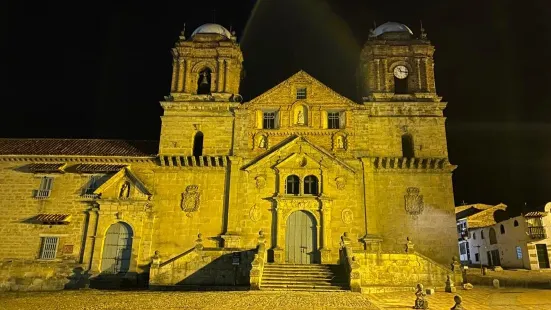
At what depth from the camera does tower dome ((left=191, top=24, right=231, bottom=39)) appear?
32438 mm

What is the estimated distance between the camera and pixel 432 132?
2814 centimetres

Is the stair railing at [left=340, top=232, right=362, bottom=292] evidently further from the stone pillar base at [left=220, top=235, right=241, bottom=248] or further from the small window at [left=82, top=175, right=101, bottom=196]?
the small window at [left=82, top=175, right=101, bottom=196]

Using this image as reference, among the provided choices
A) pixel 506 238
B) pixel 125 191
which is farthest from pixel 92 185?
pixel 506 238

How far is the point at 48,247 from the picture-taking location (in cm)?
2647

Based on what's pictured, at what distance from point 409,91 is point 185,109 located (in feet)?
53.7

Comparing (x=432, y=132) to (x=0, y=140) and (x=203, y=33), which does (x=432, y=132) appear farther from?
(x=0, y=140)

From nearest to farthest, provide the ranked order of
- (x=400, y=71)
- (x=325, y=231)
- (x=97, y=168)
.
Answer: (x=325, y=231) → (x=97, y=168) → (x=400, y=71)

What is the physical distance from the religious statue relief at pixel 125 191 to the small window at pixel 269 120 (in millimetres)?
10166

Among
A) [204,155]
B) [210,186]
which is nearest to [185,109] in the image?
[204,155]

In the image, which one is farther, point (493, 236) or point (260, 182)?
point (493, 236)

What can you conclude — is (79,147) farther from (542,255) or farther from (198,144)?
(542,255)

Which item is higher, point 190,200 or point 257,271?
point 190,200

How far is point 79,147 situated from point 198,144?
8858 mm

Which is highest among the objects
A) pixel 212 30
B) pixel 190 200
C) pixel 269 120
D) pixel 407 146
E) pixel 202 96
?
pixel 212 30
